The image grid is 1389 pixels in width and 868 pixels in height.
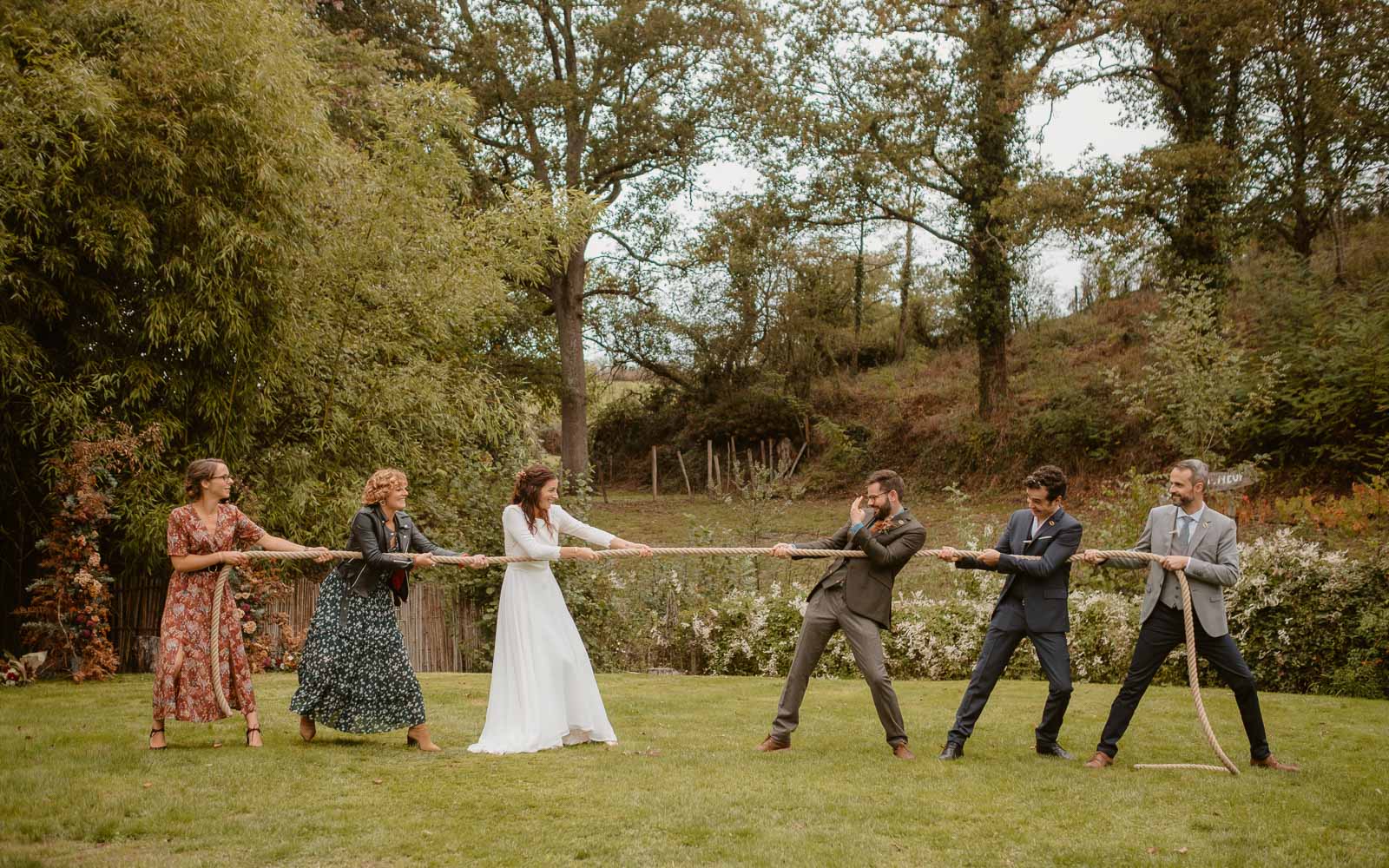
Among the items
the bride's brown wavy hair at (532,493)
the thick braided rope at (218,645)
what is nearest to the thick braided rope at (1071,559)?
the thick braided rope at (218,645)

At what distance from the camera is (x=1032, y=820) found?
532 cm

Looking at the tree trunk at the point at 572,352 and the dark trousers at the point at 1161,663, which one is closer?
the dark trousers at the point at 1161,663

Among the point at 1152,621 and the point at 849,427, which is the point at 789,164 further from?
the point at 1152,621

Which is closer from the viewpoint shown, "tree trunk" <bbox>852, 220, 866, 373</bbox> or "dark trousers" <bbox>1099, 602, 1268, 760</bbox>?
"dark trousers" <bbox>1099, 602, 1268, 760</bbox>

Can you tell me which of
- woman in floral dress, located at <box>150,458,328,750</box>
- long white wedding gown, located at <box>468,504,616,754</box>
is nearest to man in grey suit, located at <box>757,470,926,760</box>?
long white wedding gown, located at <box>468,504,616,754</box>

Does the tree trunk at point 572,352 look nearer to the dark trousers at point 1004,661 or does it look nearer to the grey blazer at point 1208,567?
the dark trousers at point 1004,661

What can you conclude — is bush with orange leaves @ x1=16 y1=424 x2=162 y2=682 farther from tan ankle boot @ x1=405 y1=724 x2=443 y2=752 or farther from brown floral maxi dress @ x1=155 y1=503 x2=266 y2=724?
tan ankle boot @ x1=405 y1=724 x2=443 y2=752

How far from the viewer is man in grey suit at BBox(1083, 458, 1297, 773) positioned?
6359 millimetres

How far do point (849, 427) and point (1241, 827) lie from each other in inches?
1059

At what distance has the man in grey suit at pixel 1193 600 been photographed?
636cm

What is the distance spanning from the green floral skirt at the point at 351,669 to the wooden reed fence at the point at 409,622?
193 inches

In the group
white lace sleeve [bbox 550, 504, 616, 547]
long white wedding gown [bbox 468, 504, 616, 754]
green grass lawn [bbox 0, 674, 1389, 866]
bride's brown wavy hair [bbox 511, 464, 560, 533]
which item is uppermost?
bride's brown wavy hair [bbox 511, 464, 560, 533]

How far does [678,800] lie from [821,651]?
1.76 m

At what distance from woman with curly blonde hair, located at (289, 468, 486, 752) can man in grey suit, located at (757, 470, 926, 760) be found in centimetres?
244
